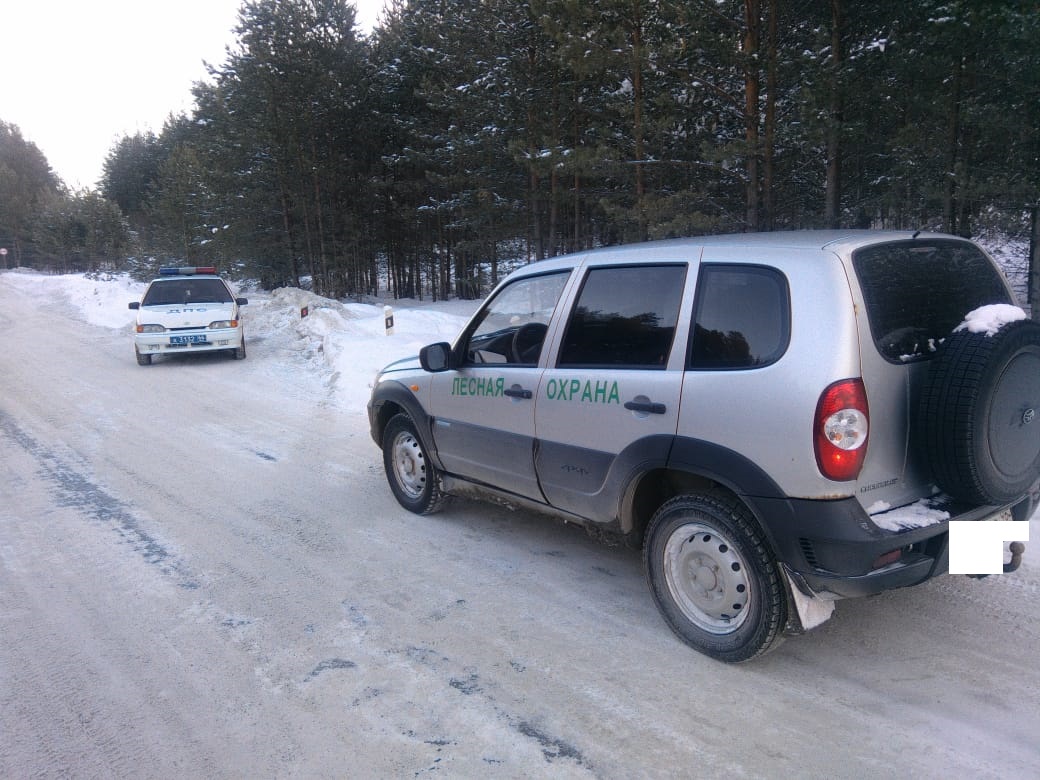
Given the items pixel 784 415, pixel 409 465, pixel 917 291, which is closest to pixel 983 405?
pixel 917 291

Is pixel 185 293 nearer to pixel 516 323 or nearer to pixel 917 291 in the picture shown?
pixel 516 323

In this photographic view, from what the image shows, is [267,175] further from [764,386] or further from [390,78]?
[764,386]

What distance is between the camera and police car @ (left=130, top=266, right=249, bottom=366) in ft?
41.7

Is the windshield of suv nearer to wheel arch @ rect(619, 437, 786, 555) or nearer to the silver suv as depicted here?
the silver suv

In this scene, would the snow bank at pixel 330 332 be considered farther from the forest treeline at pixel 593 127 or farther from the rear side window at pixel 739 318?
the rear side window at pixel 739 318

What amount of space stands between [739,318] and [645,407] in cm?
60

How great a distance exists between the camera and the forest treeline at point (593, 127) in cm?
1078

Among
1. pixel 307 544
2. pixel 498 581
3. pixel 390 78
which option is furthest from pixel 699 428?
pixel 390 78

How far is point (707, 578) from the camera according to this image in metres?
3.32

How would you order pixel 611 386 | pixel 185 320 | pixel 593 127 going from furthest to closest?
pixel 593 127, pixel 185 320, pixel 611 386

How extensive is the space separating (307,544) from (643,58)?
11.0 metres

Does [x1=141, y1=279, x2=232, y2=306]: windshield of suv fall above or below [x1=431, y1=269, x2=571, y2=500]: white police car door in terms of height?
above

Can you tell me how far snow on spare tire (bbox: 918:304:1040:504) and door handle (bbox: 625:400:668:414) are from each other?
1.08 metres

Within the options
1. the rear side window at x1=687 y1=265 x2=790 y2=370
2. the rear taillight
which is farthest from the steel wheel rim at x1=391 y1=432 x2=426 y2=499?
the rear taillight
